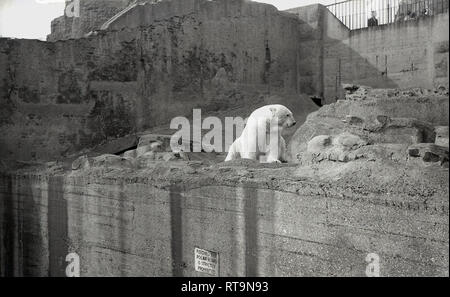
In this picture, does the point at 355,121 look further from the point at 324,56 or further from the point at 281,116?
the point at 324,56

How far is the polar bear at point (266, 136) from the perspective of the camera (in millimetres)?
6496

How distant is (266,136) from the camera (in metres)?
6.54

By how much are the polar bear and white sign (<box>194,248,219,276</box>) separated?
5.75 feet

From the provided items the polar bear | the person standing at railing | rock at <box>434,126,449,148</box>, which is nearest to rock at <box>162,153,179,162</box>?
the polar bear

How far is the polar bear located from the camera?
21.3ft

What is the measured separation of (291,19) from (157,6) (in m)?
4.07

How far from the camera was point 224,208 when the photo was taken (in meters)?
4.77

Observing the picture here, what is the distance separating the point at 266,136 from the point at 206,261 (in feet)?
6.83

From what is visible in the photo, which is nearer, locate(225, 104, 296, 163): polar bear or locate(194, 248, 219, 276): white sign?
locate(194, 248, 219, 276): white sign

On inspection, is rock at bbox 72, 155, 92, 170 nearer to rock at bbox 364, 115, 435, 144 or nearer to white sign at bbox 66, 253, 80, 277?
white sign at bbox 66, 253, 80, 277

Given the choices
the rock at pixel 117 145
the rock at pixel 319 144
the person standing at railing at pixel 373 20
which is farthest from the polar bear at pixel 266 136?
the person standing at railing at pixel 373 20

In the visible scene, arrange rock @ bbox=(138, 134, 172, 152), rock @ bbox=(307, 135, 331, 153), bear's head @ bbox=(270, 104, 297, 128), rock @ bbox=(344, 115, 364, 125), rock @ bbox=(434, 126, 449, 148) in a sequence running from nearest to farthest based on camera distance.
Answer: rock @ bbox=(307, 135, 331, 153)
rock @ bbox=(434, 126, 449, 148)
rock @ bbox=(344, 115, 364, 125)
bear's head @ bbox=(270, 104, 297, 128)
rock @ bbox=(138, 134, 172, 152)

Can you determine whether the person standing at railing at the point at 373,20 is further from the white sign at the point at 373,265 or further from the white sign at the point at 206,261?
the white sign at the point at 373,265
